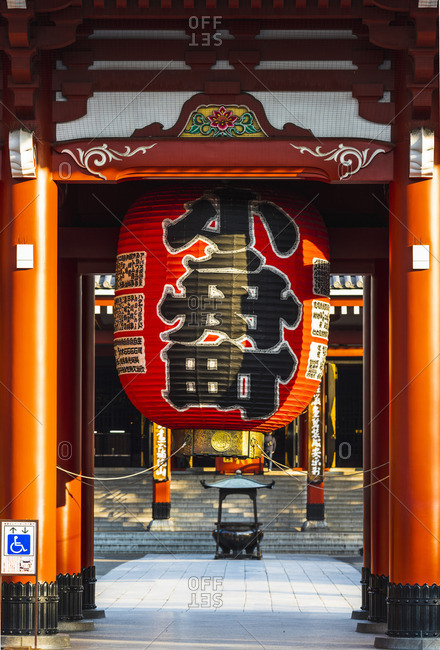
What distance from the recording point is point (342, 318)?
1156 inches

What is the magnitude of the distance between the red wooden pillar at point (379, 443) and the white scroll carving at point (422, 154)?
2.96 m

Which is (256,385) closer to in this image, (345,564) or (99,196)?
(99,196)

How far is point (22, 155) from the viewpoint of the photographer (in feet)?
38.0

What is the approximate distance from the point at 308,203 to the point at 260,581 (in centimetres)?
1005

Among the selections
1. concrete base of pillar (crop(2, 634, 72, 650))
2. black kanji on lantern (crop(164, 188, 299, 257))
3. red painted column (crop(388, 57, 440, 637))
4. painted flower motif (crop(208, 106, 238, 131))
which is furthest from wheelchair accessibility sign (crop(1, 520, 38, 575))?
painted flower motif (crop(208, 106, 238, 131))

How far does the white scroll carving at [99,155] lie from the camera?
38.5 ft

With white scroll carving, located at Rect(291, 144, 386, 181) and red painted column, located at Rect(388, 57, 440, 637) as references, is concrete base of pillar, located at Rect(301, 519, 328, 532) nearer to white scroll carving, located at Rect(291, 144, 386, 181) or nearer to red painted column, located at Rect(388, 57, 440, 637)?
red painted column, located at Rect(388, 57, 440, 637)

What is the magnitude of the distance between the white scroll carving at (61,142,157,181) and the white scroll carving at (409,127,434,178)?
2465 millimetres

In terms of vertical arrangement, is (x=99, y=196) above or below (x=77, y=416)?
above

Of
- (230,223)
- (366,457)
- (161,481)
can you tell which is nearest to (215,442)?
(230,223)

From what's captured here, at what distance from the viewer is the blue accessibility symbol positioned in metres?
10.4

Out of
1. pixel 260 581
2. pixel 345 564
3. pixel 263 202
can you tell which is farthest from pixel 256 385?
pixel 345 564

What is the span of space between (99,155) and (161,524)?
733 inches

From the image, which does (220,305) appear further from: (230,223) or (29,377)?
(29,377)
